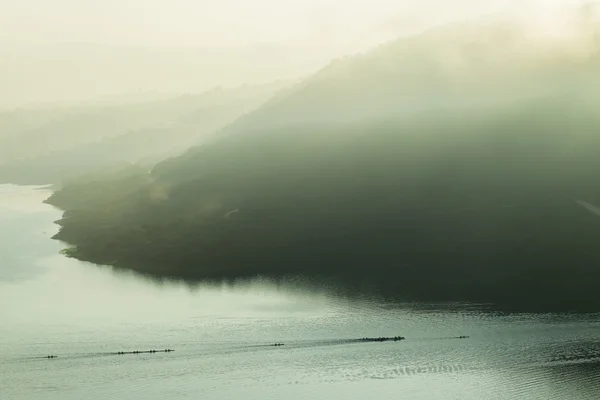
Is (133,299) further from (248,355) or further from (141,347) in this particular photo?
(248,355)

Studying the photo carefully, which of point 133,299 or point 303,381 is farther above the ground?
point 133,299

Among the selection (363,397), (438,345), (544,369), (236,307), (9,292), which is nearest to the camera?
(363,397)

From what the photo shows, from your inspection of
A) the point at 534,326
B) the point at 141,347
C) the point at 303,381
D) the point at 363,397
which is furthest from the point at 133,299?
the point at 534,326

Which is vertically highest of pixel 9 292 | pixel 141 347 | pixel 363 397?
pixel 9 292

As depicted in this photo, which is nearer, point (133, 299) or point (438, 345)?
point (438, 345)

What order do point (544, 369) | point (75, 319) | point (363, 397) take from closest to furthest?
point (363, 397), point (544, 369), point (75, 319)

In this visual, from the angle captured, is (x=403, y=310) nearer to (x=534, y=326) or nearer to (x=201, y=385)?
(x=534, y=326)
